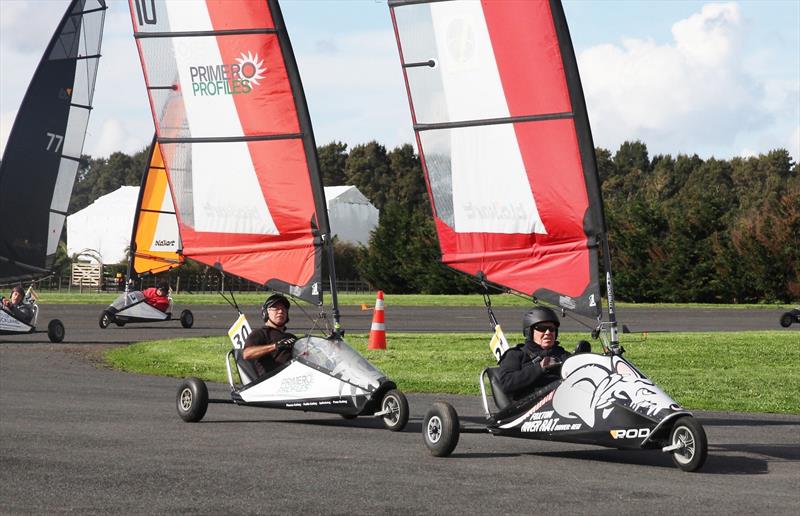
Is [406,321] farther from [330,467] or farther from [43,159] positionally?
[330,467]

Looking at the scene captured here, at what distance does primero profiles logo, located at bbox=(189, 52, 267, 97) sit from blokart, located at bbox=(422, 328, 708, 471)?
585cm

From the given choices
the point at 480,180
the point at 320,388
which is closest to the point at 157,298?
the point at 320,388

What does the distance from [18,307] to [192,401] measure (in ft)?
55.1

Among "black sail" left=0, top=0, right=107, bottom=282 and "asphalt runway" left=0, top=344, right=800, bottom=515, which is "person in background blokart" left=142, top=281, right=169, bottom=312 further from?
"asphalt runway" left=0, top=344, right=800, bottom=515

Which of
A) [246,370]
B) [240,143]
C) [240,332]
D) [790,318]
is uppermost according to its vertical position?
[240,143]

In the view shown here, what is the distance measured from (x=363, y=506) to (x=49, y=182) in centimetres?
2395

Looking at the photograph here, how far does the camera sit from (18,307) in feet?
96.6

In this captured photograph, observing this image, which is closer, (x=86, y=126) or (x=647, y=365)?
(x=647, y=365)

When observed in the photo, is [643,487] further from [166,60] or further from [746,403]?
[166,60]

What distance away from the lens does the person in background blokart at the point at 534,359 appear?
1134 centimetres

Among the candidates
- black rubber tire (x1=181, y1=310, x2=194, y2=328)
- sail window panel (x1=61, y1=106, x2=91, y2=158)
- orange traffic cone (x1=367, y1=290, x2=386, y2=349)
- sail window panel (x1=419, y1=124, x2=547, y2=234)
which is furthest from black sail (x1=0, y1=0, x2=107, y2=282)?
sail window panel (x1=419, y1=124, x2=547, y2=234)

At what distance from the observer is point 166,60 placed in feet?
54.2

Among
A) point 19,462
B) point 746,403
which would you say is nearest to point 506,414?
point 19,462

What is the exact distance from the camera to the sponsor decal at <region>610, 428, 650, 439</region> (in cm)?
1018
